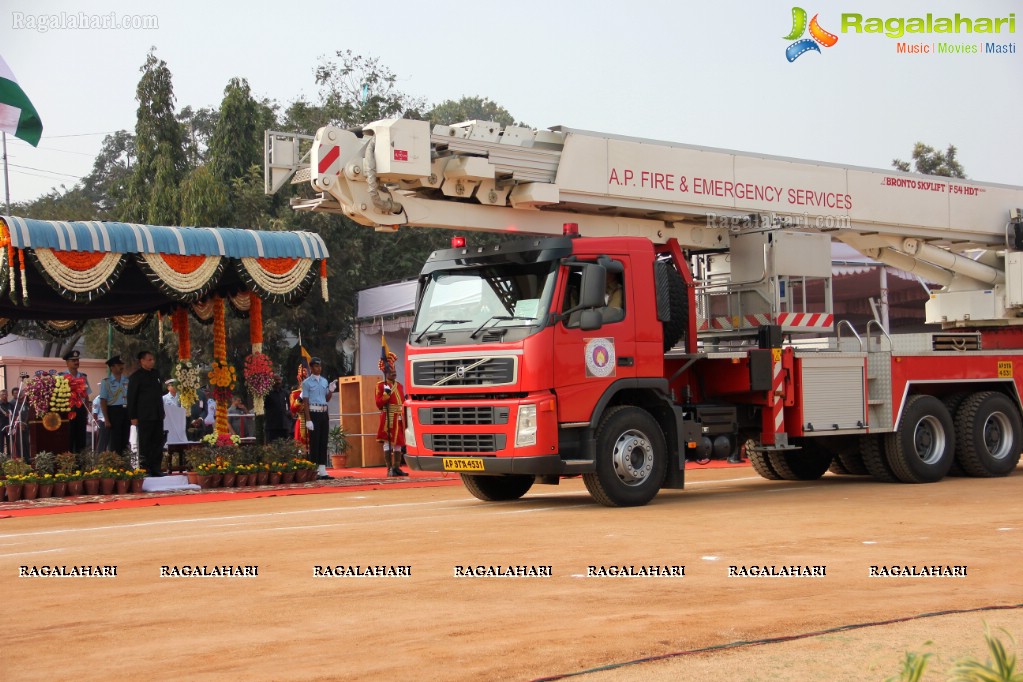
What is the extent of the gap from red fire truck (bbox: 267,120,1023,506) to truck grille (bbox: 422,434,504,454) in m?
0.02

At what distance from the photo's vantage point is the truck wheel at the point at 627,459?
12.5 m

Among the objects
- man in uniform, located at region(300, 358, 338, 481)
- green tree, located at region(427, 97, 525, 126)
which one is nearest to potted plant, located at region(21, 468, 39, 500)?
man in uniform, located at region(300, 358, 338, 481)

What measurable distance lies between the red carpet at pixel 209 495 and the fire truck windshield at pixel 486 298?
15.9 ft

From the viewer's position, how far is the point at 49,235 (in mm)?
16438

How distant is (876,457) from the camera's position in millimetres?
15438

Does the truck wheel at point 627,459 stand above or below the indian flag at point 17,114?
below

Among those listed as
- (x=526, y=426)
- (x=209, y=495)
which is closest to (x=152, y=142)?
(x=209, y=495)

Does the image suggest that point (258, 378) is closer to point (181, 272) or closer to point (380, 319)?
point (181, 272)

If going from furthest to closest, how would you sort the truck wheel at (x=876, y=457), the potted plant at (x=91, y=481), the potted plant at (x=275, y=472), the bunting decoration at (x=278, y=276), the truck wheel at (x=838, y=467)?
the potted plant at (x=275, y=472)
the bunting decoration at (x=278, y=276)
the truck wheel at (x=838, y=467)
the potted plant at (x=91, y=481)
the truck wheel at (x=876, y=457)

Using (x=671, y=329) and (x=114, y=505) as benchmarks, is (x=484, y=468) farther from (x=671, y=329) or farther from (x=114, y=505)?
(x=114, y=505)

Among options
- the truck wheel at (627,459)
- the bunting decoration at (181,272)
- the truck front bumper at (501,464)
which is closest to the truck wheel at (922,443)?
the truck wheel at (627,459)

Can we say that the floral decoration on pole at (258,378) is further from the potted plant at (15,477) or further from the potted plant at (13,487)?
the potted plant at (13,487)

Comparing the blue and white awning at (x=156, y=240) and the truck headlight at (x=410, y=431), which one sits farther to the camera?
the blue and white awning at (x=156, y=240)

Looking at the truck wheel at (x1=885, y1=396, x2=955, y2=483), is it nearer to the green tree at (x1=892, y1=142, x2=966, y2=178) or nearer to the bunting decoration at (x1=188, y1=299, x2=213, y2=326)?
the bunting decoration at (x1=188, y1=299, x2=213, y2=326)
